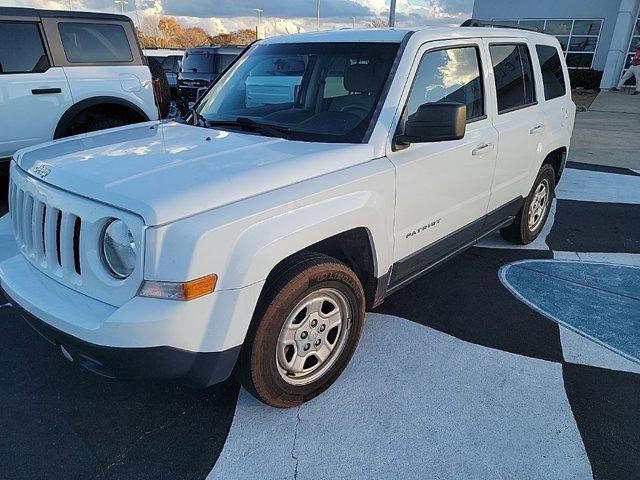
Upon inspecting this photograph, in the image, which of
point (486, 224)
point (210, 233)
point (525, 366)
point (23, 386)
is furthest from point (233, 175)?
point (486, 224)

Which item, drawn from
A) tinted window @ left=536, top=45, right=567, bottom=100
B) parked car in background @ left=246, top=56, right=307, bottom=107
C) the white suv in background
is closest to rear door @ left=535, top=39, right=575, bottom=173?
tinted window @ left=536, top=45, right=567, bottom=100

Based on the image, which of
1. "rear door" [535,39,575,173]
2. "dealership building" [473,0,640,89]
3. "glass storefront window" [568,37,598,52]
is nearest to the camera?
"rear door" [535,39,575,173]

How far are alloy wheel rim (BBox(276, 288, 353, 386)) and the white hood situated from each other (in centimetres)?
66

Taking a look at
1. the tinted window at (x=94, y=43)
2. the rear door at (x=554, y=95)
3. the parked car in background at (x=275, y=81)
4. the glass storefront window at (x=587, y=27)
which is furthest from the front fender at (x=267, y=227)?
the glass storefront window at (x=587, y=27)

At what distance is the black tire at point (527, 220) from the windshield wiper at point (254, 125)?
2634 millimetres

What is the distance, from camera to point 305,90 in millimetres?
3535

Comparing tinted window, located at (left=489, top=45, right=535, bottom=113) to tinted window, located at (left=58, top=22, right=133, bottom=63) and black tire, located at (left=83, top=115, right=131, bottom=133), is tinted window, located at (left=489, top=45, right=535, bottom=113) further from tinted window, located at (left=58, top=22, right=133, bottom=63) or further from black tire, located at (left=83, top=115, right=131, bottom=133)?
tinted window, located at (left=58, top=22, right=133, bottom=63)

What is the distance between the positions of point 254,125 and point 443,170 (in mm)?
1236

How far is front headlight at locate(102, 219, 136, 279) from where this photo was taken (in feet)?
6.82

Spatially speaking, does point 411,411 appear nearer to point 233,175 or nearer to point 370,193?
point 370,193

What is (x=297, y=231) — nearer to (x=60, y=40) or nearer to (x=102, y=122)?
(x=102, y=122)

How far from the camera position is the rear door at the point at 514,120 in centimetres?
378

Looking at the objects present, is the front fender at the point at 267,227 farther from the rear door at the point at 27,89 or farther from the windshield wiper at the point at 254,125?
the rear door at the point at 27,89

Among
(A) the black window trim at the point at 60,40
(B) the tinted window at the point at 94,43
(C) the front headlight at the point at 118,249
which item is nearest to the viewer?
(C) the front headlight at the point at 118,249
